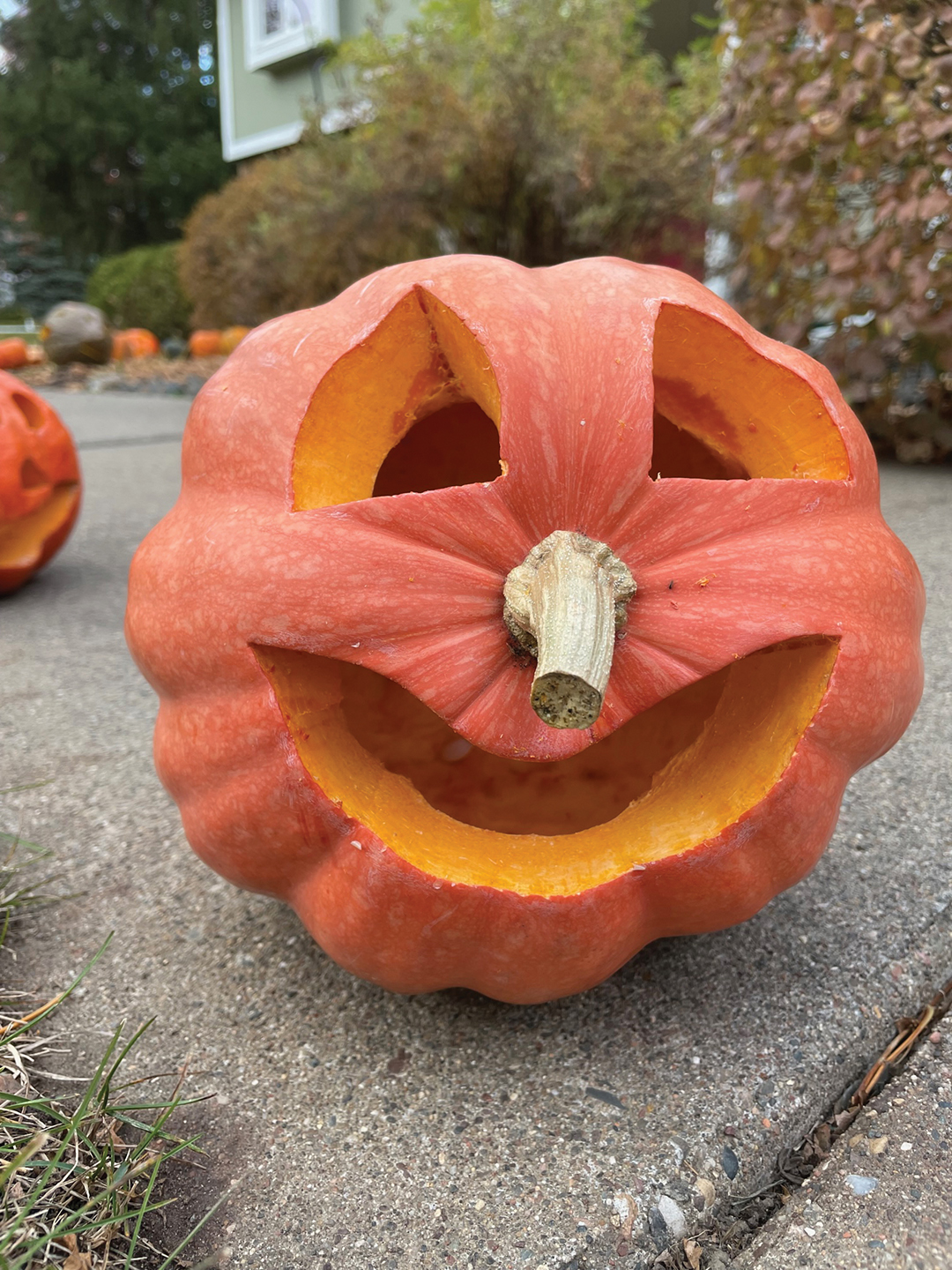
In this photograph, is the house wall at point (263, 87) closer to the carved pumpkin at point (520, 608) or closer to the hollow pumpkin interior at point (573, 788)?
the carved pumpkin at point (520, 608)

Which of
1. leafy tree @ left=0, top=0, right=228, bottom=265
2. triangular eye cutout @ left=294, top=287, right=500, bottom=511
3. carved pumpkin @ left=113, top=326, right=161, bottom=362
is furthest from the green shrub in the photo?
triangular eye cutout @ left=294, top=287, right=500, bottom=511

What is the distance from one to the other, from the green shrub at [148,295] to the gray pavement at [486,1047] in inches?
594

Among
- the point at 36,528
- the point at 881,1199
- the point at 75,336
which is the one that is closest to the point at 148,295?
the point at 75,336

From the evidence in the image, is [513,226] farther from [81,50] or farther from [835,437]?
[81,50]

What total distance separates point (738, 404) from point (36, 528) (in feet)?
8.52

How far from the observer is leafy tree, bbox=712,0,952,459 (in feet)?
11.4

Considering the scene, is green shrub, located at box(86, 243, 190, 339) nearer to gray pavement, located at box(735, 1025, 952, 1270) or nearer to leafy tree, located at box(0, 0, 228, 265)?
leafy tree, located at box(0, 0, 228, 265)

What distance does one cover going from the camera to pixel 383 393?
4.33 ft

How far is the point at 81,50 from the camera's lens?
25.0 meters

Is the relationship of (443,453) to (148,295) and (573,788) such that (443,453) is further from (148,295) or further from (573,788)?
(148,295)

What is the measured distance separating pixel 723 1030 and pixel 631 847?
0.99ft

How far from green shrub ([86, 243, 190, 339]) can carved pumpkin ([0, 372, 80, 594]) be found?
13209 millimetres

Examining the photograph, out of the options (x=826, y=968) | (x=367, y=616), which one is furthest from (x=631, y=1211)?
(x=367, y=616)

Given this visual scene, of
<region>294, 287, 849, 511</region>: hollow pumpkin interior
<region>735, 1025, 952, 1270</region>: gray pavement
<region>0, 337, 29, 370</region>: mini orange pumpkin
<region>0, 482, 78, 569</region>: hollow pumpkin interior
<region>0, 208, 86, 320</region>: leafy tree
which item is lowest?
<region>0, 208, 86, 320</region>: leafy tree
